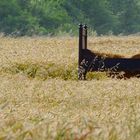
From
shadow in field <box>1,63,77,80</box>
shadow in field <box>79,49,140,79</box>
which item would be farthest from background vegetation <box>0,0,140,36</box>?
shadow in field <box>79,49,140,79</box>

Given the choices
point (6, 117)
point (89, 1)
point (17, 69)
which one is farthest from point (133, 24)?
point (6, 117)

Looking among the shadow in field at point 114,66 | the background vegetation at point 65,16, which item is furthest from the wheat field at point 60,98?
the background vegetation at point 65,16

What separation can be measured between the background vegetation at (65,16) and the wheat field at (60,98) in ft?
70.0

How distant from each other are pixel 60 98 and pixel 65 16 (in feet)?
135

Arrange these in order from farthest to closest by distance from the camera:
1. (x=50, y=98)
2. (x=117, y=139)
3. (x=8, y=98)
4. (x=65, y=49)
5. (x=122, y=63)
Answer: (x=65, y=49), (x=122, y=63), (x=50, y=98), (x=8, y=98), (x=117, y=139)

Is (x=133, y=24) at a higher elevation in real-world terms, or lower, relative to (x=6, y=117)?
lower

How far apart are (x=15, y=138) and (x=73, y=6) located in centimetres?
4996

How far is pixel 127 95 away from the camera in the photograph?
8.60 meters

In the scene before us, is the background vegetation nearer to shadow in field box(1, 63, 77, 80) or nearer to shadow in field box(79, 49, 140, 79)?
shadow in field box(1, 63, 77, 80)

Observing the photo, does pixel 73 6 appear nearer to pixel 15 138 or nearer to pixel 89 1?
pixel 89 1

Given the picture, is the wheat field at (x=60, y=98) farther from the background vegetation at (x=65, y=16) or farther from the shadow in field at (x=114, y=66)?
the background vegetation at (x=65, y=16)

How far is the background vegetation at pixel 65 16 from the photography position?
44.8 m

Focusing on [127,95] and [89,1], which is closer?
[127,95]

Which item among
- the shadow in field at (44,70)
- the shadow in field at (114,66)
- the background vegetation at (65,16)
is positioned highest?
the shadow in field at (114,66)
